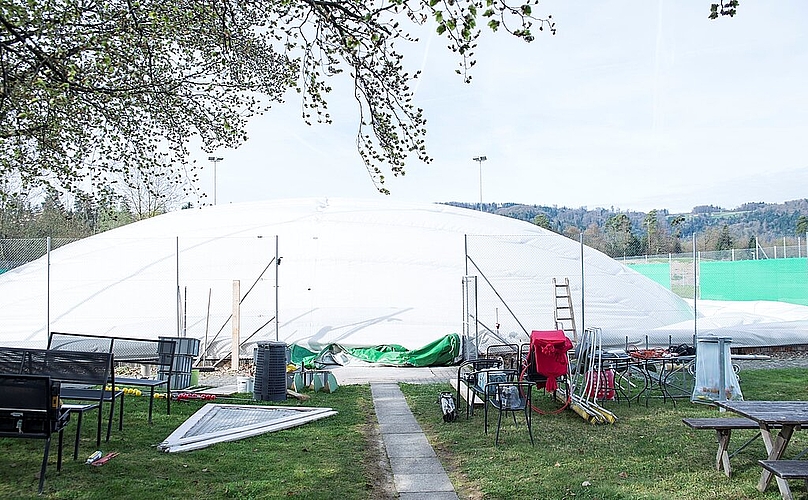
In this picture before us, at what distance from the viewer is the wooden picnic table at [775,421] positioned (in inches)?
212

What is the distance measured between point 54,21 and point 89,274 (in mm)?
13131

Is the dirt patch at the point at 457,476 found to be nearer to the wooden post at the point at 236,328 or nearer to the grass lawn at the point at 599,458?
the grass lawn at the point at 599,458

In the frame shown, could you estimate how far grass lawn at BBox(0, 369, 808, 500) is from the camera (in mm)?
5703

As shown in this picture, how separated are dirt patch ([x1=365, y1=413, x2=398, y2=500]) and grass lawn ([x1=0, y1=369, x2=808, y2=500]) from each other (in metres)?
0.03

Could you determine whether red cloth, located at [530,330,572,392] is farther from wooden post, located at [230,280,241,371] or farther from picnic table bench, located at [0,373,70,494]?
wooden post, located at [230,280,241,371]

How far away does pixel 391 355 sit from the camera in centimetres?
1528

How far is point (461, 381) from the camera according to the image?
10547mm

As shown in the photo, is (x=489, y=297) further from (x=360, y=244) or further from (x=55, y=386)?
(x=55, y=386)

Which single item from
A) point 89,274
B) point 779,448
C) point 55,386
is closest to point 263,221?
point 89,274

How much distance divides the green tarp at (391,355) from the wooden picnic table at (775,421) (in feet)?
30.1

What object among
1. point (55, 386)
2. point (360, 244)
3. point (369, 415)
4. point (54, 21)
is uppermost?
point (54, 21)

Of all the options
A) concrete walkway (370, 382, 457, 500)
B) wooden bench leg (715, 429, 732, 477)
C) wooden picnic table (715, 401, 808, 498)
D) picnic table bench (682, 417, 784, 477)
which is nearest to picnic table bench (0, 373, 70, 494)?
concrete walkway (370, 382, 457, 500)

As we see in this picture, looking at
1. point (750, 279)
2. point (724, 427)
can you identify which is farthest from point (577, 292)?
point (724, 427)

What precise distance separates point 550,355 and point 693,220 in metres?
94.4
